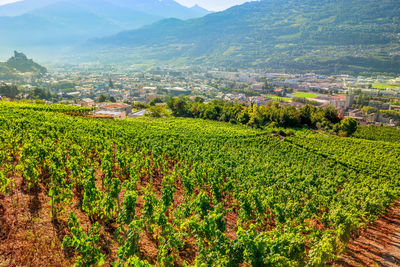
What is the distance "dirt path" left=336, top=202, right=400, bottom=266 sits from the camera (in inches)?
465

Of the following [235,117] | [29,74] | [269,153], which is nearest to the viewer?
[269,153]

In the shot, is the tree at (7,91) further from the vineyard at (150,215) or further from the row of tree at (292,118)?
the vineyard at (150,215)

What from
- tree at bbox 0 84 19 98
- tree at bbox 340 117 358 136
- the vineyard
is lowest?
tree at bbox 340 117 358 136

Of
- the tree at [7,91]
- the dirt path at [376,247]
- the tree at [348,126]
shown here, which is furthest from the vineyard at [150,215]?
the tree at [7,91]

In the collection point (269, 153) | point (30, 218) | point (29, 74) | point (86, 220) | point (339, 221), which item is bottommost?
point (269, 153)

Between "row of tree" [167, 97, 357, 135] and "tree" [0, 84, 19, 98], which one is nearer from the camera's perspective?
"row of tree" [167, 97, 357, 135]

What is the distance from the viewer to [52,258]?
8.80 metres

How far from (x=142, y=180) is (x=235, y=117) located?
48481mm

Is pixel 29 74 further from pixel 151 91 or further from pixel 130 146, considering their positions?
pixel 130 146

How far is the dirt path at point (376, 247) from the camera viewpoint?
1181cm

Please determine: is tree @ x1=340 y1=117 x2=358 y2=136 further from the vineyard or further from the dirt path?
the dirt path

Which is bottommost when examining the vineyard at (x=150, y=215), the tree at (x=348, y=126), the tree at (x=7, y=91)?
the tree at (x=348, y=126)

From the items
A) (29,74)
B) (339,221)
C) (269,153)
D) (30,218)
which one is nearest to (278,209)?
(339,221)

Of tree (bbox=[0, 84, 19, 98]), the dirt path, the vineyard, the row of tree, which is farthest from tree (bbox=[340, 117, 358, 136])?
tree (bbox=[0, 84, 19, 98])
